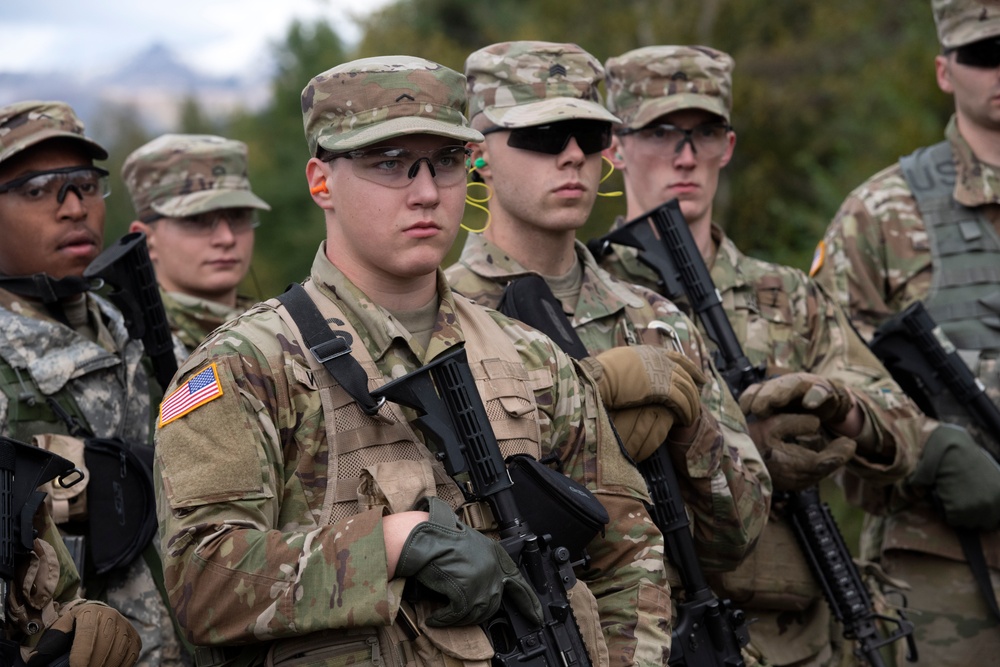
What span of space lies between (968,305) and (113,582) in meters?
3.69

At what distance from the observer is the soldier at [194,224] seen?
20.6ft

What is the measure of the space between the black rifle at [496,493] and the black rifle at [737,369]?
1902 millimetres

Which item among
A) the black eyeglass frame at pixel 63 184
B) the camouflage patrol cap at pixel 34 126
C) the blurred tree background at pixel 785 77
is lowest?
the black eyeglass frame at pixel 63 184

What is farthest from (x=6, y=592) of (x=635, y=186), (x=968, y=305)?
(x=968, y=305)

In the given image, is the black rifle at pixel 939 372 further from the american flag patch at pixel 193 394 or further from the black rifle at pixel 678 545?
the american flag patch at pixel 193 394

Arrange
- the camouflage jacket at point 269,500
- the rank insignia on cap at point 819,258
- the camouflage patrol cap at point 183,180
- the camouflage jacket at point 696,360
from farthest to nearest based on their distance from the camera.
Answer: the camouflage patrol cap at point 183,180 < the rank insignia on cap at point 819,258 < the camouflage jacket at point 696,360 < the camouflage jacket at point 269,500

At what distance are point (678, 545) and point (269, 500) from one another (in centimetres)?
170

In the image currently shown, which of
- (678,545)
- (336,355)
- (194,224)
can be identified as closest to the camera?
(336,355)

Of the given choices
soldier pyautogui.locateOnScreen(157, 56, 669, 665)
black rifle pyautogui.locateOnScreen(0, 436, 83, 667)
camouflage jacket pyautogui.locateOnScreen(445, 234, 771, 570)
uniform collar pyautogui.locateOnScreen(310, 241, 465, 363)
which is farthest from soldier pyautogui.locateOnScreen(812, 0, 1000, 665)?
black rifle pyautogui.locateOnScreen(0, 436, 83, 667)

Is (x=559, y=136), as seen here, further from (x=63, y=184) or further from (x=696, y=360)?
(x=63, y=184)

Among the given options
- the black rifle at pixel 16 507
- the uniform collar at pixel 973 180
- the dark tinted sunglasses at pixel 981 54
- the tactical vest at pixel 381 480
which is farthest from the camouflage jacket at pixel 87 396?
the dark tinted sunglasses at pixel 981 54

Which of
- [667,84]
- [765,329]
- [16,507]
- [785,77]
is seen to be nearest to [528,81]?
[667,84]

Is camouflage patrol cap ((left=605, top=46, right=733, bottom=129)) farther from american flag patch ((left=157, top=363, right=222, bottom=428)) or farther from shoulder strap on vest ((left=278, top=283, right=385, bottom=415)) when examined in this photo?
american flag patch ((left=157, top=363, right=222, bottom=428))

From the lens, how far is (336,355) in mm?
3090
